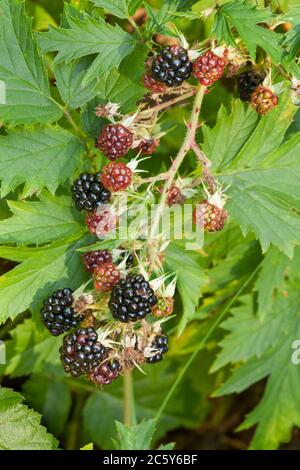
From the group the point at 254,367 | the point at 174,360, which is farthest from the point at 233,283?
the point at 174,360

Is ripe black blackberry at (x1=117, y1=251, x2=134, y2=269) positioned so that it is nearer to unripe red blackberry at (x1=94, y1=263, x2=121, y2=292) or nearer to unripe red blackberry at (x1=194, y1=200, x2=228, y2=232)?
unripe red blackberry at (x1=94, y1=263, x2=121, y2=292)

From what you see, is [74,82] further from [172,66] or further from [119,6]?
[172,66]

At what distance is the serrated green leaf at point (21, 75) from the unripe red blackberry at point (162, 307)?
0.89 m

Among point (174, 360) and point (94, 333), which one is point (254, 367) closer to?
point (174, 360)

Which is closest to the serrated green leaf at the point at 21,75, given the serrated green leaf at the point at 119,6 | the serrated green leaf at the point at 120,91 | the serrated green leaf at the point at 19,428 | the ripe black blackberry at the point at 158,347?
the serrated green leaf at the point at 120,91

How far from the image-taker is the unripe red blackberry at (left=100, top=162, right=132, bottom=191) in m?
2.36

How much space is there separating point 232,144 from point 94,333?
1.09 meters

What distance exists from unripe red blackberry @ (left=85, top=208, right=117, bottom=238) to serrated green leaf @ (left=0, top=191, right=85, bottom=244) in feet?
0.73

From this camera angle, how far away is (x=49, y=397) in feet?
13.1

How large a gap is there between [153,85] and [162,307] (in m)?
0.87

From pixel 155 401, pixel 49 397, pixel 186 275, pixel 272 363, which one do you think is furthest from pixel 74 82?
pixel 155 401

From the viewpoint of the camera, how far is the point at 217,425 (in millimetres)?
4570

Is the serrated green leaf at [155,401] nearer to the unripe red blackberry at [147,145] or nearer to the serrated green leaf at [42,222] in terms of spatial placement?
the serrated green leaf at [42,222]

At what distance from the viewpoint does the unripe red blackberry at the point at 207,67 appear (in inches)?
97.7
